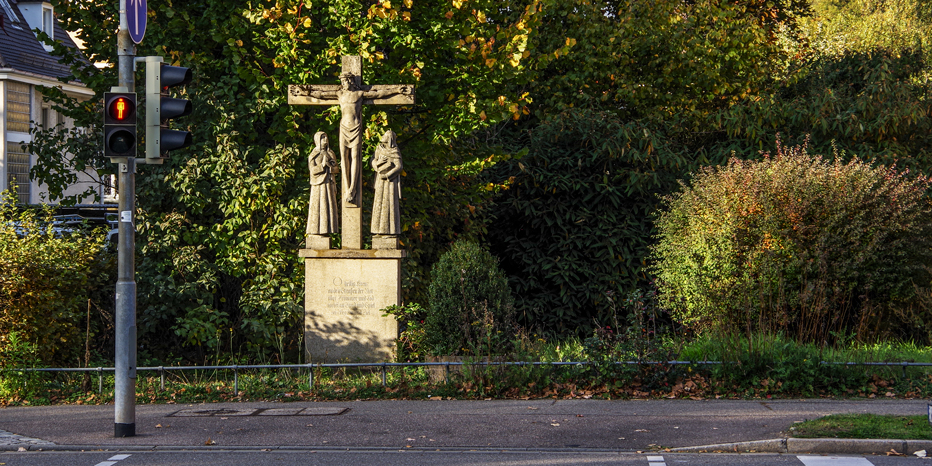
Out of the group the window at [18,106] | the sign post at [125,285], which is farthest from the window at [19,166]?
the sign post at [125,285]

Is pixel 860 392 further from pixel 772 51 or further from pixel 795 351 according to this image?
pixel 772 51

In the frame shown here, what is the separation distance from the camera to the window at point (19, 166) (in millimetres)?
33438

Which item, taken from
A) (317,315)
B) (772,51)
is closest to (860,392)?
(317,315)

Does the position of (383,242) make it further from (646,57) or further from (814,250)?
(646,57)

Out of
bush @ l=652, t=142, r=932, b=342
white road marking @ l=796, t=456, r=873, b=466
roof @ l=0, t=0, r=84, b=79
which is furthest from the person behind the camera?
roof @ l=0, t=0, r=84, b=79

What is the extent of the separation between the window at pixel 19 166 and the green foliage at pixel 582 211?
21827 millimetres

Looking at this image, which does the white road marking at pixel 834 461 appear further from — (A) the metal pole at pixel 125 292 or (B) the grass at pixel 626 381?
(A) the metal pole at pixel 125 292

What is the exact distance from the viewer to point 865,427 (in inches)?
328

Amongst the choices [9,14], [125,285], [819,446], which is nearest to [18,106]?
[9,14]

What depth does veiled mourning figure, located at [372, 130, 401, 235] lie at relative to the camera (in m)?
13.0

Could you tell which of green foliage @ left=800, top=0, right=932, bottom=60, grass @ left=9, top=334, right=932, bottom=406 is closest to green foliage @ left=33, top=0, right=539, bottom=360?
grass @ left=9, top=334, right=932, bottom=406

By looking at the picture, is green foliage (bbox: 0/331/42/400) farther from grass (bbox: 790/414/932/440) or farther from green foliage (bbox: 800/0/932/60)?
green foliage (bbox: 800/0/932/60)

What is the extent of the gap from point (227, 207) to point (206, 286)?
1.24 m

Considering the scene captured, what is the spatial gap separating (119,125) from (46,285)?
4.60 meters
